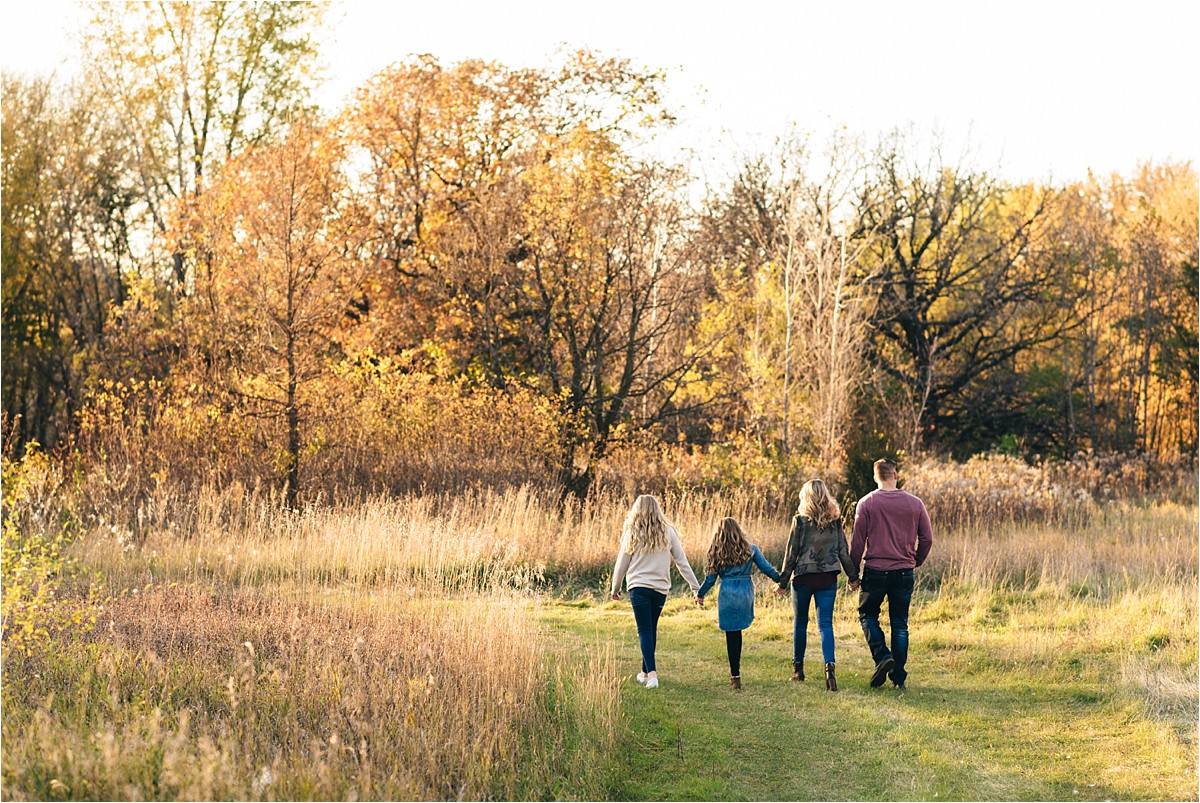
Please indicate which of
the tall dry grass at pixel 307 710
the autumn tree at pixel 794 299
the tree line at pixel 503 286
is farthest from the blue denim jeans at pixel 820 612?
the autumn tree at pixel 794 299

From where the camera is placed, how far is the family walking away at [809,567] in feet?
30.2

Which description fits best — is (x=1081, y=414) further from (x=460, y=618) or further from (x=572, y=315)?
(x=460, y=618)

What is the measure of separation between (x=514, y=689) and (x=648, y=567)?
1722 mm

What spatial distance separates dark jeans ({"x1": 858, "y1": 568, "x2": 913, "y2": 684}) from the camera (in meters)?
9.54

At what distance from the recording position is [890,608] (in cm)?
952

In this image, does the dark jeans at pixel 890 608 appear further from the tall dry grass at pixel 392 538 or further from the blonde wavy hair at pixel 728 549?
the tall dry grass at pixel 392 538

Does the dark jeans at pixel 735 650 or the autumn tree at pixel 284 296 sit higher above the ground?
the autumn tree at pixel 284 296

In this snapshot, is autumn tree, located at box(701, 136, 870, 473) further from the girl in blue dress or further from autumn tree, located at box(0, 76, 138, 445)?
autumn tree, located at box(0, 76, 138, 445)

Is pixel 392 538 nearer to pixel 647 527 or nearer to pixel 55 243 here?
pixel 647 527

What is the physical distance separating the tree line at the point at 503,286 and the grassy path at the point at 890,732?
686cm

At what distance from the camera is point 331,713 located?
23.2 ft

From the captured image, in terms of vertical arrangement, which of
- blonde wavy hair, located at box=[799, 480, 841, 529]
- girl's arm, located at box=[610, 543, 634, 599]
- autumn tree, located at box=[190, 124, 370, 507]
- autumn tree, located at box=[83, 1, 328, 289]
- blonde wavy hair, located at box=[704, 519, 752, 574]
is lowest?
girl's arm, located at box=[610, 543, 634, 599]

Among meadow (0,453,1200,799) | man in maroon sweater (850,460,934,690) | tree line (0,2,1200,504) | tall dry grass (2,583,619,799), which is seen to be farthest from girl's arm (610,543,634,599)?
tree line (0,2,1200,504)

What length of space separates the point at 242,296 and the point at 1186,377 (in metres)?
23.2
